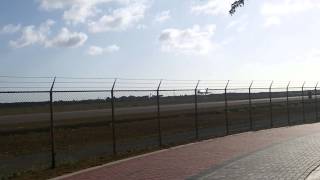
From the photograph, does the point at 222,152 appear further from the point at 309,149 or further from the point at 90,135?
the point at 90,135

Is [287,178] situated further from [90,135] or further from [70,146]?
[90,135]

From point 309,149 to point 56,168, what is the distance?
7.23 meters

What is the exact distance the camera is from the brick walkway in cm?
1253

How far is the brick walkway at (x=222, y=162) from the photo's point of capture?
41.1 feet

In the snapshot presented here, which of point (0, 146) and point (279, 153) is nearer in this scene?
point (279, 153)

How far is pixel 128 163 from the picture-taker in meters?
14.8

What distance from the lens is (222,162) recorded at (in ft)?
47.9

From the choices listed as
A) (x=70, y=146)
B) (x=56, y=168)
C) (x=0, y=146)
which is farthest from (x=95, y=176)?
(x=0, y=146)

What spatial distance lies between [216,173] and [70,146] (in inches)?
445

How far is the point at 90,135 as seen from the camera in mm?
28875

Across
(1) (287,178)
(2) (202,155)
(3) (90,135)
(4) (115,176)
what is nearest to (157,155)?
(2) (202,155)

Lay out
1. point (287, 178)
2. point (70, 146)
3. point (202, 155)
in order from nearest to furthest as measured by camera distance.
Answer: point (287, 178)
point (202, 155)
point (70, 146)

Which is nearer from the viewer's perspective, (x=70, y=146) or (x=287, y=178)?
(x=287, y=178)

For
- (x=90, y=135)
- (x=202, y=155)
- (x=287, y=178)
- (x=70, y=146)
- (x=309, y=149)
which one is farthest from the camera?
(x=90, y=135)
